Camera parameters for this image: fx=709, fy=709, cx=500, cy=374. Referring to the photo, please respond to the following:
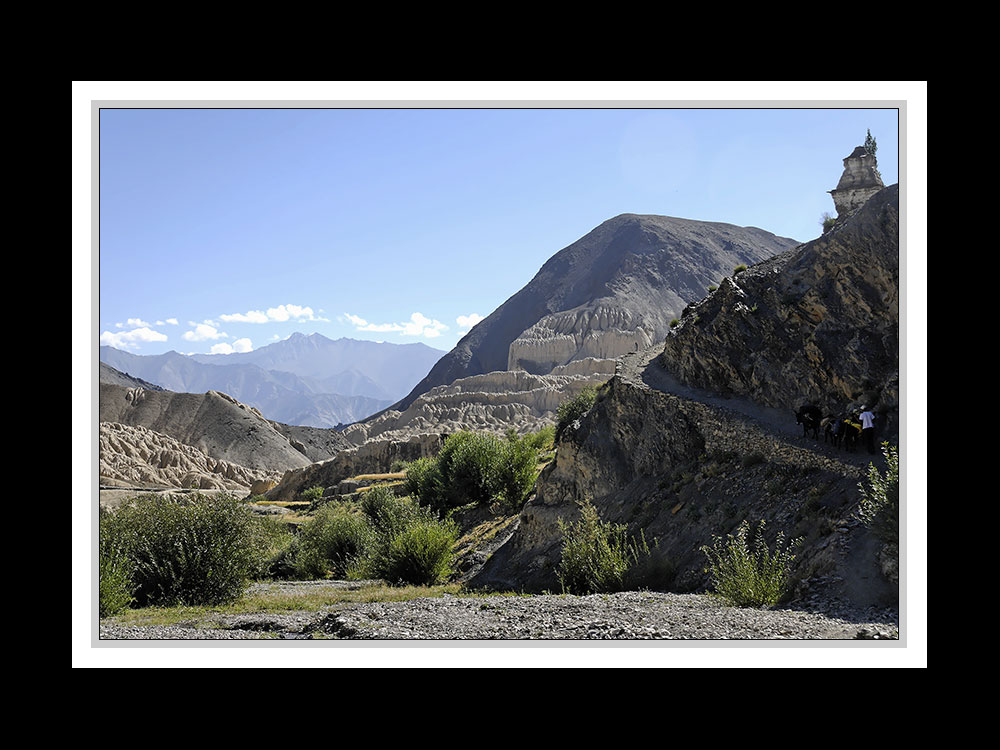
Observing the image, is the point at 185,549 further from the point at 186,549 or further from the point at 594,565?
the point at 594,565

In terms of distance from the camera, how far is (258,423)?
99.1m

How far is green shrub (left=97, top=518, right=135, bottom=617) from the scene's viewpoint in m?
9.38

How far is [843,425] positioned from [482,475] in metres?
17.8

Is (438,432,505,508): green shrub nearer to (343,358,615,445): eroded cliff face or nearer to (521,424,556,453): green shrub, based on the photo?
(521,424,556,453): green shrub

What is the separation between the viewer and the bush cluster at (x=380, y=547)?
17922 millimetres

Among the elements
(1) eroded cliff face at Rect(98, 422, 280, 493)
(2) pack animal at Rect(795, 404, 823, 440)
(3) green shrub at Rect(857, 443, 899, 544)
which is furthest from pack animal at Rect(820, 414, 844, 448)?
(1) eroded cliff face at Rect(98, 422, 280, 493)

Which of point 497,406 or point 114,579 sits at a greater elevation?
point 497,406

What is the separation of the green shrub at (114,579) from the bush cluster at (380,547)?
6.80 metres

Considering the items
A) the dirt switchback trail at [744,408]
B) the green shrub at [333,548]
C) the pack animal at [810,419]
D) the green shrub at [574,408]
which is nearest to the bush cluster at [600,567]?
the dirt switchback trail at [744,408]

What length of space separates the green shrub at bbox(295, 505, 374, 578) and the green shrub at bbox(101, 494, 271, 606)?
8601 mm

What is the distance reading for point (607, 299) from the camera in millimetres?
160000

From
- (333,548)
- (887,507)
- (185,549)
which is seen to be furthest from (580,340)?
(887,507)

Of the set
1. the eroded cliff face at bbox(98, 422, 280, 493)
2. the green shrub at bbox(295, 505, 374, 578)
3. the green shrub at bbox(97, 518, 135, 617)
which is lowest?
the eroded cliff face at bbox(98, 422, 280, 493)
